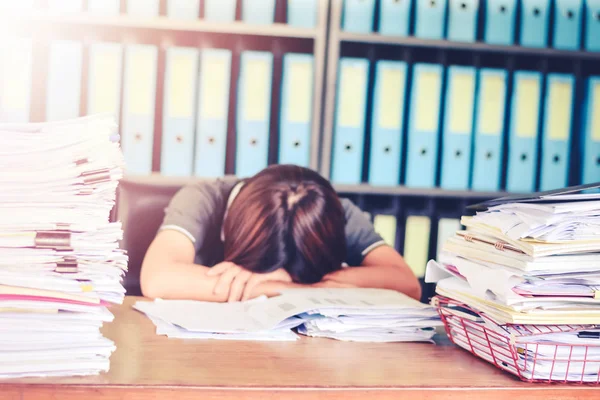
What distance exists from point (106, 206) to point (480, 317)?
48cm

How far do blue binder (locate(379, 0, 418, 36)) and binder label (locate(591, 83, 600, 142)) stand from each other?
0.65 m

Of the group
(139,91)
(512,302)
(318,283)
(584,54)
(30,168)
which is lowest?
(318,283)

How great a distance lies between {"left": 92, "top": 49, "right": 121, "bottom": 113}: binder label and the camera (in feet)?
5.98

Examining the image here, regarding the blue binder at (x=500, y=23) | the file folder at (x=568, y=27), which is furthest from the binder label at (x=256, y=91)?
the file folder at (x=568, y=27)

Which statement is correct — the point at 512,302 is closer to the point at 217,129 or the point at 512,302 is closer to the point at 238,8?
the point at 217,129

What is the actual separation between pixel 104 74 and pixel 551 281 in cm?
149

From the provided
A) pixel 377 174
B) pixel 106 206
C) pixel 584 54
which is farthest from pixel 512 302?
pixel 584 54

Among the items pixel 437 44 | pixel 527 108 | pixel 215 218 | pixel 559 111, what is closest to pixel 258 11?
pixel 437 44

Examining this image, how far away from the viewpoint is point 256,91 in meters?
1.87

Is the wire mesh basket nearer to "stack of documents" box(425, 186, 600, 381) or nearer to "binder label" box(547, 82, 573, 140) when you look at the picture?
"stack of documents" box(425, 186, 600, 381)

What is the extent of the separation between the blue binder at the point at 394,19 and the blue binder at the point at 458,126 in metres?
0.20

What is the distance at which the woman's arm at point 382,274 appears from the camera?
140cm

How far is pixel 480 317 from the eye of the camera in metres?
0.78

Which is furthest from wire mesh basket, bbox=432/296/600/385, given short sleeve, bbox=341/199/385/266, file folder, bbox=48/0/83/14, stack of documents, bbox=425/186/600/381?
file folder, bbox=48/0/83/14
